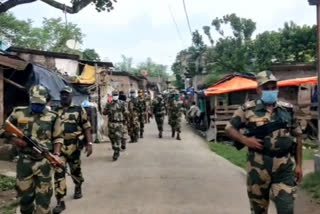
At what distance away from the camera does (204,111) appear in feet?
81.9

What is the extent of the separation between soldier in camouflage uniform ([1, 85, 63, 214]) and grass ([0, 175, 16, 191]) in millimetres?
3505

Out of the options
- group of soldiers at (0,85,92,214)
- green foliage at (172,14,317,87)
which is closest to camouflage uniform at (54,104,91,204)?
group of soldiers at (0,85,92,214)

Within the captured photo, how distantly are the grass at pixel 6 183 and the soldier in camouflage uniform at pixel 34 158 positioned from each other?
11.5 feet

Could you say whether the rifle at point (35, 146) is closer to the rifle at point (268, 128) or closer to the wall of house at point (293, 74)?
the rifle at point (268, 128)

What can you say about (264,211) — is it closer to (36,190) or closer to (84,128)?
(36,190)

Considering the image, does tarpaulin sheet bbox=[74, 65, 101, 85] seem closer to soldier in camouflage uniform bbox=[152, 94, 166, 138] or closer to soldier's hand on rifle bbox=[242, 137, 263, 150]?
soldier in camouflage uniform bbox=[152, 94, 166, 138]

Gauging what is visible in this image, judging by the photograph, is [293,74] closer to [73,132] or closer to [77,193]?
[77,193]

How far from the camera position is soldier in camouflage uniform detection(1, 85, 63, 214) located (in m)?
5.89

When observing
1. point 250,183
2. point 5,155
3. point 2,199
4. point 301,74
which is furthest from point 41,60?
point 250,183

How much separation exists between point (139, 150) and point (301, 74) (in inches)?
413

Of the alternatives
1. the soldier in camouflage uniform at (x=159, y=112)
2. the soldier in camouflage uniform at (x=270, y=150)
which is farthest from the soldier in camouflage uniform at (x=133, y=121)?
the soldier in camouflage uniform at (x=270, y=150)

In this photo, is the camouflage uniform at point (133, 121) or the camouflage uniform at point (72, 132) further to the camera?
the camouflage uniform at point (133, 121)

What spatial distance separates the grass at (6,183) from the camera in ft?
30.6

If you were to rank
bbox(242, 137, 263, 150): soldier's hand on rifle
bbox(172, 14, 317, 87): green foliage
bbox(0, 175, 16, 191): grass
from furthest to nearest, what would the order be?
bbox(172, 14, 317, 87): green foliage
bbox(0, 175, 16, 191): grass
bbox(242, 137, 263, 150): soldier's hand on rifle
